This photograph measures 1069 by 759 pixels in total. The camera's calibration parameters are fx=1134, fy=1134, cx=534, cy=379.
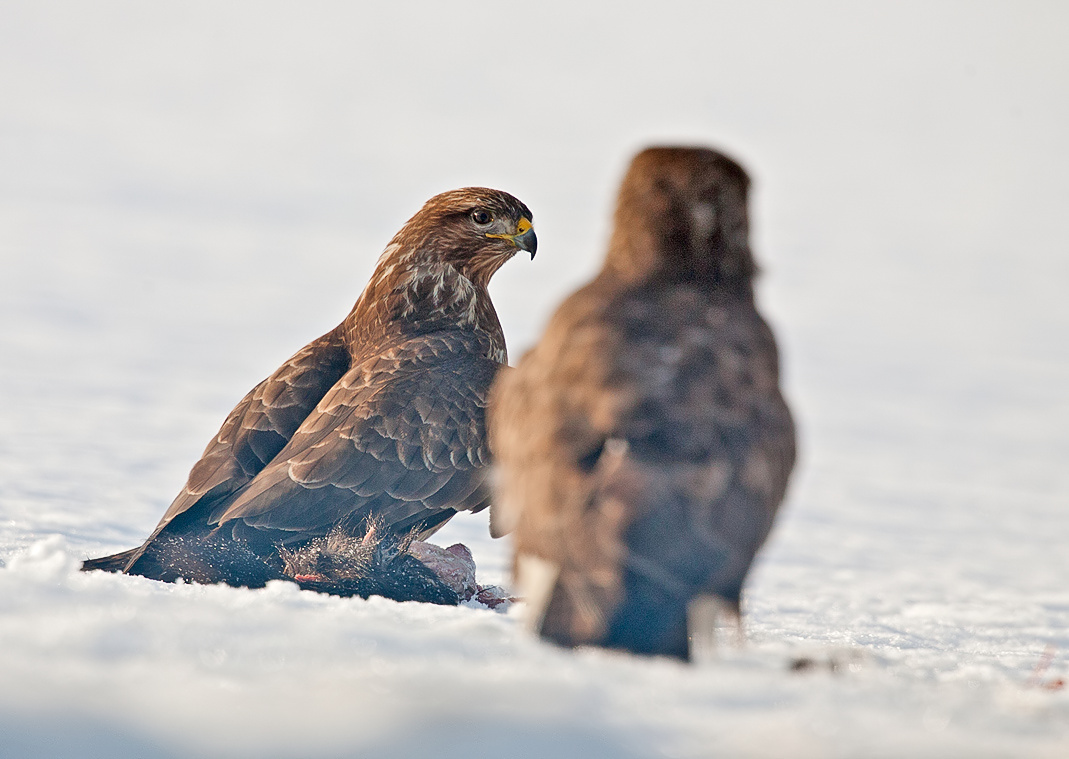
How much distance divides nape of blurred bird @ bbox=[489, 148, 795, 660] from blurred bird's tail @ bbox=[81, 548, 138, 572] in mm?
2395

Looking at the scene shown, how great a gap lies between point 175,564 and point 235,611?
1907 millimetres

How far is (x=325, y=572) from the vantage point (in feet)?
16.5

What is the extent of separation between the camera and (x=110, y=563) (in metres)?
5.21

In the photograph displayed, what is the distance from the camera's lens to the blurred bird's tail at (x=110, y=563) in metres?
5.14

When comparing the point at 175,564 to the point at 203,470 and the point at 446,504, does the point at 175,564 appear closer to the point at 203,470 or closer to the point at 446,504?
the point at 203,470

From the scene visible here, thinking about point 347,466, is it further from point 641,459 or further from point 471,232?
point 641,459

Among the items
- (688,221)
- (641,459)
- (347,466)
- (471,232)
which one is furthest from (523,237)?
(641,459)

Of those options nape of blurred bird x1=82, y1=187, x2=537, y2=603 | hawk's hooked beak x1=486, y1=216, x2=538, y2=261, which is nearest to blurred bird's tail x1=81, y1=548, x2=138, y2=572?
nape of blurred bird x1=82, y1=187, x2=537, y2=603

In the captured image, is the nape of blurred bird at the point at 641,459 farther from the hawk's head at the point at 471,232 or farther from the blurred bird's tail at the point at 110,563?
the hawk's head at the point at 471,232

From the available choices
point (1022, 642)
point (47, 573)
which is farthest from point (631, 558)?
point (1022, 642)

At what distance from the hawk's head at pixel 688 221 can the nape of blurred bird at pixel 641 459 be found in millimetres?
82

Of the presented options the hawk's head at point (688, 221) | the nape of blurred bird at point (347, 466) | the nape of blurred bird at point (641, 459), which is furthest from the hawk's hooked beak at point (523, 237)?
the nape of blurred bird at point (641, 459)

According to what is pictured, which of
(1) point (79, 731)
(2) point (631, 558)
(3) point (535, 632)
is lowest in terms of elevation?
(1) point (79, 731)

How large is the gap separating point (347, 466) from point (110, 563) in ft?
3.97
